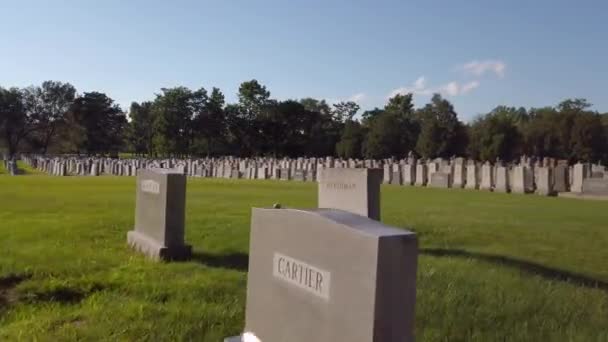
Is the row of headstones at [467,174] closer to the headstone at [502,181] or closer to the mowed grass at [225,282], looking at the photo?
the headstone at [502,181]

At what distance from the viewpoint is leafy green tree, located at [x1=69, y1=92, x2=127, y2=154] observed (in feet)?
297

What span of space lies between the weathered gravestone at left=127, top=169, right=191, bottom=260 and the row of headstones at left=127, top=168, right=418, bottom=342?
11.8 feet

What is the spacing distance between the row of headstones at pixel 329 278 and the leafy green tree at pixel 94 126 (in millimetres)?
93692

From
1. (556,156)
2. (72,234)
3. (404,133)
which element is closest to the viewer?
(72,234)

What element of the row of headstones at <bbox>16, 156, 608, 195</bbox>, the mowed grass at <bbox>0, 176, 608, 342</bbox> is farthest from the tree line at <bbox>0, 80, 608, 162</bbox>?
the mowed grass at <bbox>0, 176, 608, 342</bbox>

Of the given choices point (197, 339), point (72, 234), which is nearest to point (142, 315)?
point (197, 339)

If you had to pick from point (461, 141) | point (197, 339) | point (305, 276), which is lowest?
point (197, 339)

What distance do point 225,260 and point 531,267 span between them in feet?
11.5

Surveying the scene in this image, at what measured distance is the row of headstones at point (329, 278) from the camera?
86.2 inches

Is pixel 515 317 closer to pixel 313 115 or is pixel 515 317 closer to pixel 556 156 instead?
pixel 556 156

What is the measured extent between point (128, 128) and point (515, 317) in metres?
94.2

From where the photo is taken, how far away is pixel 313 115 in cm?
8506

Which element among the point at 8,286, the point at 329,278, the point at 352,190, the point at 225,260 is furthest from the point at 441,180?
the point at 329,278

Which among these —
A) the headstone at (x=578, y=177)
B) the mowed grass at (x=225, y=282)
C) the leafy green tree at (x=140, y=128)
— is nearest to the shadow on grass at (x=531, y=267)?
the mowed grass at (x=225, y=282)
